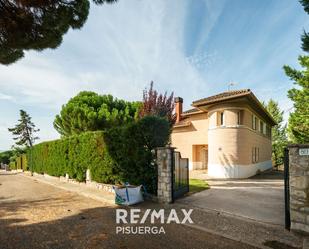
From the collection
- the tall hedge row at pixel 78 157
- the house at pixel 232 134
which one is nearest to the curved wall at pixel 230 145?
the house at pixel 232 134

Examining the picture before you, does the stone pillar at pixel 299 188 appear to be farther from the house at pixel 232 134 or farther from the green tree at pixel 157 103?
the green tree at pixel 157 103

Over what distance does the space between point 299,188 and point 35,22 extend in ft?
28.7

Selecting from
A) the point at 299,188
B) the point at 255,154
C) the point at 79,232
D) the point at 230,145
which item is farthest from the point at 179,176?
the point at 255,154

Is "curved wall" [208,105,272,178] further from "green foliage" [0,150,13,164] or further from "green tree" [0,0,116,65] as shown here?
"green foliage" [0,150,13,164]

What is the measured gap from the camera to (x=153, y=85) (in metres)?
17.1

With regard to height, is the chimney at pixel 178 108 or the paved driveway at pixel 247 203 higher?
the chimney at pixel 178 108

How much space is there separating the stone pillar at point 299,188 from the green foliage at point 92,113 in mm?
15405

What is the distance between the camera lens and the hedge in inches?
322

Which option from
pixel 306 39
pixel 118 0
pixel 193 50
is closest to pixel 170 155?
pixel 118 0

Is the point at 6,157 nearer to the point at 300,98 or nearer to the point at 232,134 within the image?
the point at 232,134

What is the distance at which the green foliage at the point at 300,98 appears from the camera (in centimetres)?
1494

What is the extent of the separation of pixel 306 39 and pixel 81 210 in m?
9.13

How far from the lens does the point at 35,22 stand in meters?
6.35

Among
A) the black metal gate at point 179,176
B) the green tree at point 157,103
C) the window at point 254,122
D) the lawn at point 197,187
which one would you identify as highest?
the green tree at point 157,103
